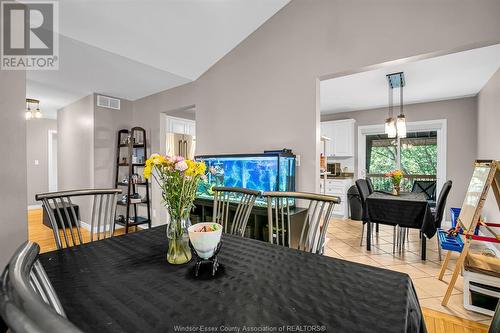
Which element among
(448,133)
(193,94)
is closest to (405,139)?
(448,133)

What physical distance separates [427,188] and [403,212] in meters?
2.57

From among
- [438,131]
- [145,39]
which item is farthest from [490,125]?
[145,39]

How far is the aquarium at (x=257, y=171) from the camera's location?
255 centimetres

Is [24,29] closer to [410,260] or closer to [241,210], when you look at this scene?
[241,210]

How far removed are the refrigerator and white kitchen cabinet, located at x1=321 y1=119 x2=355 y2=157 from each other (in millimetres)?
2968

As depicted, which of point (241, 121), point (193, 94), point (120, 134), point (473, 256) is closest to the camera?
point (473, 256)

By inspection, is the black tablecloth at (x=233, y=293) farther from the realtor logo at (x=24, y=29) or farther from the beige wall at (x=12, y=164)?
the realtor logo at (x=24, y=29)

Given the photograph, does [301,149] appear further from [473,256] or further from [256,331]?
[256,331]

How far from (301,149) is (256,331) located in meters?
2.20

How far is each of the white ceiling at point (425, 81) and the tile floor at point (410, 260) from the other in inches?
89.7

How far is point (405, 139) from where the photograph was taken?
528cm

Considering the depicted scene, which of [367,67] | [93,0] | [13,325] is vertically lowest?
[13,325]

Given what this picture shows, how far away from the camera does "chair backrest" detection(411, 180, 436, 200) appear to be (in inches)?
194

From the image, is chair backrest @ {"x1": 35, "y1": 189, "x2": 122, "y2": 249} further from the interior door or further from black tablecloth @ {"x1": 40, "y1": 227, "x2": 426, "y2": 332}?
the interior door
